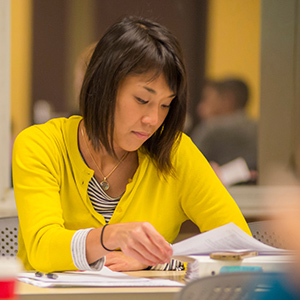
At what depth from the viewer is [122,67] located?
1.58 meters

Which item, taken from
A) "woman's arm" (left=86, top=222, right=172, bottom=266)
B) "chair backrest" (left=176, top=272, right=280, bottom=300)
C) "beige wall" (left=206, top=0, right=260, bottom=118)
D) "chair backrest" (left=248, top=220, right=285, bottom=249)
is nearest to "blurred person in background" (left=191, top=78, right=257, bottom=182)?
"beige wall" (left=206, top=0, right=260, bottom=118)

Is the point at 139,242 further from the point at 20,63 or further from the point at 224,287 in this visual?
the point at 20,63

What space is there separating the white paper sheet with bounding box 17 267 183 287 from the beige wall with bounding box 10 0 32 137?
5.86 feet

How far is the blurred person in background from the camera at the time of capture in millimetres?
3279

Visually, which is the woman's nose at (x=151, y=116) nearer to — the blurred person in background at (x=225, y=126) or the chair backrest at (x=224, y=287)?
the chair backrest at (x=224, y=287)

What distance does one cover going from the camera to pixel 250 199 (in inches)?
123

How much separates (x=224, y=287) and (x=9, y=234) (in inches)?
49.2

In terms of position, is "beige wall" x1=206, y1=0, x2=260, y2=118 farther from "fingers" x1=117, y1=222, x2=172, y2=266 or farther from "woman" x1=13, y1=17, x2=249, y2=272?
"fingers" x1=117, y1=222, x2=172, y2=266

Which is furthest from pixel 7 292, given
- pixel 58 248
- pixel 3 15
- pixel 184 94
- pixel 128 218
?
pixel 3 15

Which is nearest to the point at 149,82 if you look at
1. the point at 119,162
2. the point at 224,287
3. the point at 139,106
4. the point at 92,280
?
the point at 139,106

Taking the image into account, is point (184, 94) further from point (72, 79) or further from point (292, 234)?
point (72, 79)

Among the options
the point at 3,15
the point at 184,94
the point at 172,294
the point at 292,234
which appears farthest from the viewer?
the point at 3,15

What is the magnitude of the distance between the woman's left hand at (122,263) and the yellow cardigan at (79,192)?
147 millimetres

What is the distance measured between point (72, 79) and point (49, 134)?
1.48 metres
